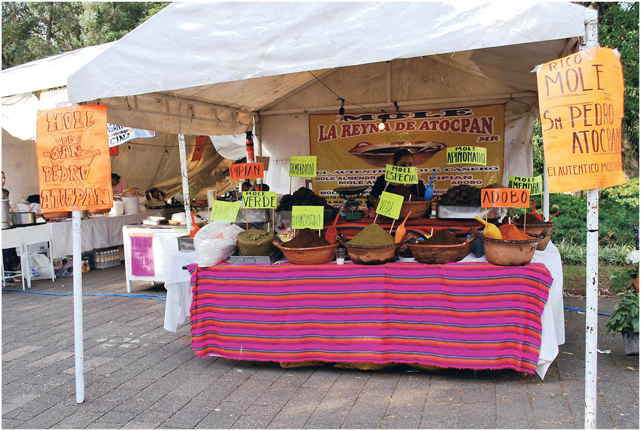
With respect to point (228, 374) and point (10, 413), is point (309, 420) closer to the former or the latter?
point (228, 374)

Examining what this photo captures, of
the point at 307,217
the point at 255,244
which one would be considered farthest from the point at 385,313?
the point at 255,244

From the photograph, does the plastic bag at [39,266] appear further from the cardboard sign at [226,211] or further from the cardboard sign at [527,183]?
the cardboard sign at [527,183]

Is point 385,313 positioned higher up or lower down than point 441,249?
lower down

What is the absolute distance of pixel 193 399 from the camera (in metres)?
3.36

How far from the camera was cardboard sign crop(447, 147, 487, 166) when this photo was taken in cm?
438

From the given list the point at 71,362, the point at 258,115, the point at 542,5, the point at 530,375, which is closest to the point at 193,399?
the point at 71,362

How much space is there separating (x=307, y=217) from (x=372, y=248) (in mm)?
675

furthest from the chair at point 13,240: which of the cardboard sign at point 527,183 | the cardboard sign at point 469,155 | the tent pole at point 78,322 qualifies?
the cardboard sign at point 527,183

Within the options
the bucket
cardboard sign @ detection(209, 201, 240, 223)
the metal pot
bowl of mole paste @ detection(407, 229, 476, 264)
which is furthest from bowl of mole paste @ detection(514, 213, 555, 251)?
the bucket

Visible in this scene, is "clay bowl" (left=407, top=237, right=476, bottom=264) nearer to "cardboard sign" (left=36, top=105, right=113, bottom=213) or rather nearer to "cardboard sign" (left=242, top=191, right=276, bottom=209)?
"cardboard sign" (left=242, top=191, right=276, bottom=209)

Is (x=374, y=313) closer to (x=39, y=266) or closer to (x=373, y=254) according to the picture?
(x=373, y=254)

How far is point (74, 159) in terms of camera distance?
3428 millimetres

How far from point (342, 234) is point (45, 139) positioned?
2562 millimetres

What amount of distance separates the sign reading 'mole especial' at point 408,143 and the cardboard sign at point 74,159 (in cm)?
403
